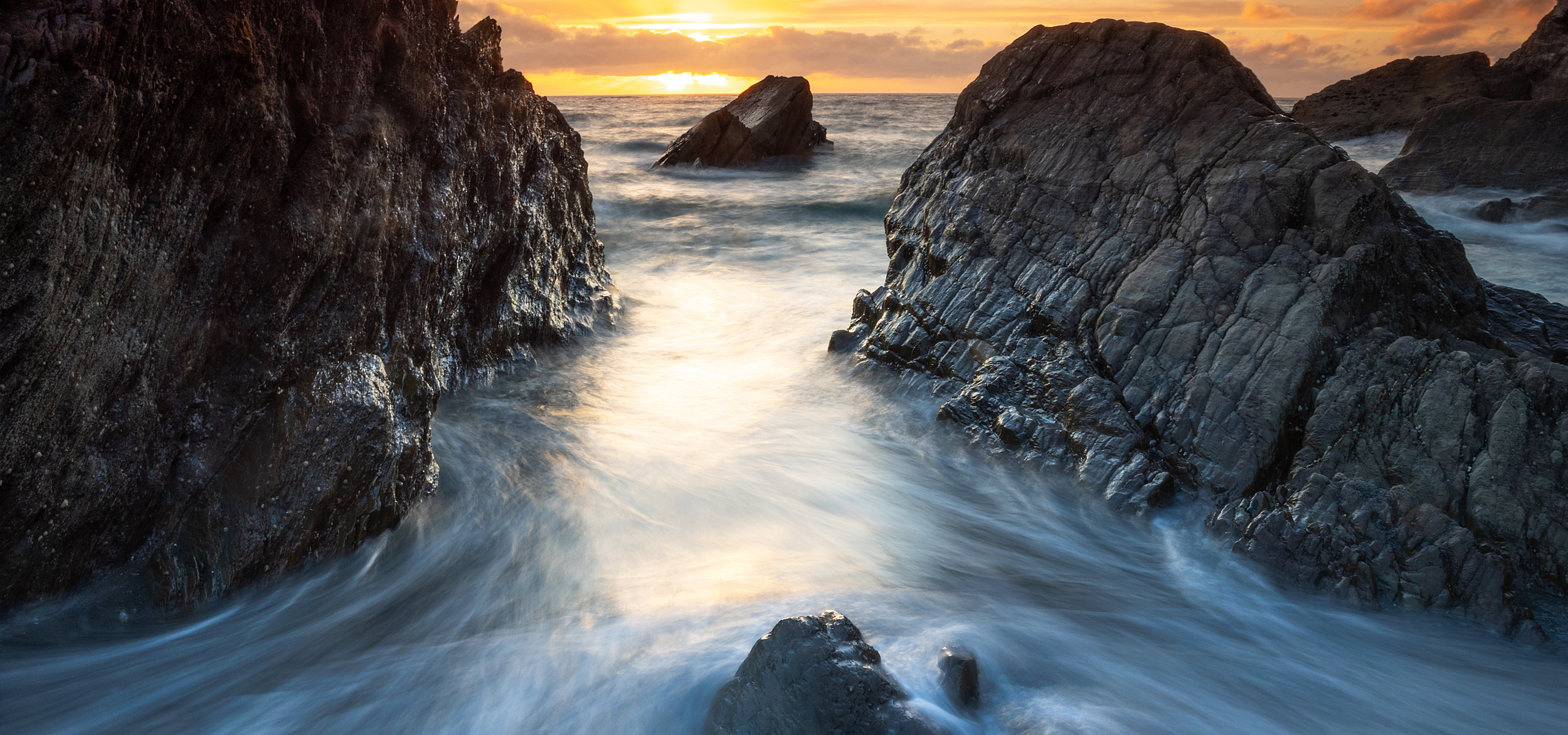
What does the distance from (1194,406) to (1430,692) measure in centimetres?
185

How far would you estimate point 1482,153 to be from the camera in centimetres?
1361

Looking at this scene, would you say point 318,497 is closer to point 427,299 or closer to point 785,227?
point 427,299

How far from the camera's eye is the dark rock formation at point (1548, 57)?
16.8 m

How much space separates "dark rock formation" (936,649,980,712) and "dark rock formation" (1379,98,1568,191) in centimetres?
1486

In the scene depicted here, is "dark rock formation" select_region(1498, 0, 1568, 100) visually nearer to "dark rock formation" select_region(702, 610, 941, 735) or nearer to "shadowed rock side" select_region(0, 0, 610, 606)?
"dark rock formation" select_region(702, 610, 941, 735)

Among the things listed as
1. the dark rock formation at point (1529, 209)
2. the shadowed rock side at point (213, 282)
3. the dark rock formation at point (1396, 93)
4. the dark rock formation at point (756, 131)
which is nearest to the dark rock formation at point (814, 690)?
the shadowed rock side at point (213, 282)

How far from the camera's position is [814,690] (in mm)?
2941

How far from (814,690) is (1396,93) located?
2701 cm

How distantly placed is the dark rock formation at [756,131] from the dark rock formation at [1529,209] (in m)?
14.5

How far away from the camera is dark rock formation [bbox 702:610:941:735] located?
9.57ft

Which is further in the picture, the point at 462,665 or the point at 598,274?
the point at 598,274

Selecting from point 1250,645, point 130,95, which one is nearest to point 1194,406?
point 1250,645

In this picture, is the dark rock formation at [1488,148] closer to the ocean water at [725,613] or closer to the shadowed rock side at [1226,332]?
the shadowed rock side at [1226,332]

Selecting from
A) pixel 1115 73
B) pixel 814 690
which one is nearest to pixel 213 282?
pixel 814 690
